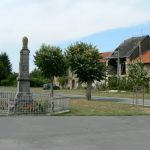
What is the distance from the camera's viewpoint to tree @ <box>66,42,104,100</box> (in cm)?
4319

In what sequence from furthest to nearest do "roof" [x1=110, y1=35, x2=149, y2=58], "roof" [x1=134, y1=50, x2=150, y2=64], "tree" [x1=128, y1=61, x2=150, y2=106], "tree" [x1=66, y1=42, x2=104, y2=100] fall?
"roof" [x1=110, y1=35, x2=149, y2=58] < "roof" [x1=134, y1=50, x2=150, y2=64] < "tree" [x1=66, y1=42, x2=104, y2=100] < "tree" [x1=128, y1=61, x2=150, y2=106]

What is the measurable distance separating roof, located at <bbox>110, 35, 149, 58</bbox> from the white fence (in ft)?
199

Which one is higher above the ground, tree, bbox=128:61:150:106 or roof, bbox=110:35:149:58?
roof, bbox=110:35:149:58

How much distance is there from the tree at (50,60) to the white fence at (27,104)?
59.6ft

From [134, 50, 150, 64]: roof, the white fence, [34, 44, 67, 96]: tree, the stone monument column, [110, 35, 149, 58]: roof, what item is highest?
[110, 35, 149, 58]: roof

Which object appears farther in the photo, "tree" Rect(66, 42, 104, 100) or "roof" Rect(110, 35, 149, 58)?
"roof" Rect(110, 35, 149, 58)

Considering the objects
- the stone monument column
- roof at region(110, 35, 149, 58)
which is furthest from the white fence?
roof at region(110, 35, 149, 58)
